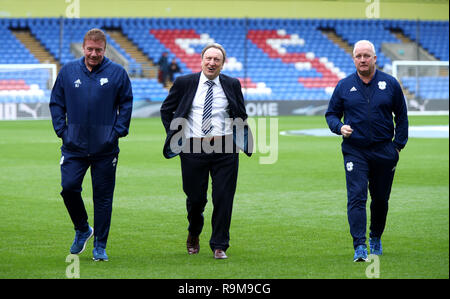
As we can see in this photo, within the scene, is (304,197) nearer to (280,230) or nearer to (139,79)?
(280,230)

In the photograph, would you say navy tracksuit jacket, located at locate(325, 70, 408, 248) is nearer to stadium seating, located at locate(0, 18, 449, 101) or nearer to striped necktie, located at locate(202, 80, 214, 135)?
striped necktie, located at locate(202, 80, 214, 135)

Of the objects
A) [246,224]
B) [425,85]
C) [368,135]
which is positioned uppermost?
[425,85]

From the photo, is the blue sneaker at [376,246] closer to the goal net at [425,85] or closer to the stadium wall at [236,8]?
the goal net at [425,85]

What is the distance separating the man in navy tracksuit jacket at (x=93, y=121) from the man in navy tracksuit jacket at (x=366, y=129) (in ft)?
6.31

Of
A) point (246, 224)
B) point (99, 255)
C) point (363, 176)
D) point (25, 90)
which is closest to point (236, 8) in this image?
point (25, 90)

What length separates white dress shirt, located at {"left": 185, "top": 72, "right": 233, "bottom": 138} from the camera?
24.4 feet

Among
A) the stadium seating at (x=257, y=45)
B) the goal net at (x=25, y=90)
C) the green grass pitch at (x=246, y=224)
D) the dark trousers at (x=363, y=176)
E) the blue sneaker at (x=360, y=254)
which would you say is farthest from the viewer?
the stadium seating at (x=257, y=45)

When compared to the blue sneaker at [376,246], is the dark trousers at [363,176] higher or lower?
higher

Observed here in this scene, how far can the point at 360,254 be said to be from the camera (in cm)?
709

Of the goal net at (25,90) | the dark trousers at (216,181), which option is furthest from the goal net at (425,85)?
the dark trousers at (216,181)

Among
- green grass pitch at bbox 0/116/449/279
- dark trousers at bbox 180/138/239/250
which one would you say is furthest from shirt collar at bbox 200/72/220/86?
green grass pitch at bbox 0/116/449/279

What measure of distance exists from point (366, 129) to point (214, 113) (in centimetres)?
133

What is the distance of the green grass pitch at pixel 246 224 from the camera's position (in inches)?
270

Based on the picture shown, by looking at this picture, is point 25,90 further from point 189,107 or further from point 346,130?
point 346,130
